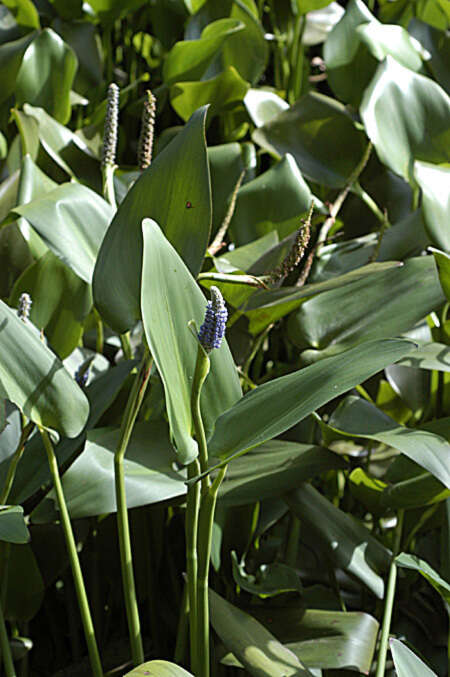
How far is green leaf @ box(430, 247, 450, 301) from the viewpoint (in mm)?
573

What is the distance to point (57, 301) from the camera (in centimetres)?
71

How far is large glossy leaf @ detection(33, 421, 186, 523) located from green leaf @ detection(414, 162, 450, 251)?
0.29 meters

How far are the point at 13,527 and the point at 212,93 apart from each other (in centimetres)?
69

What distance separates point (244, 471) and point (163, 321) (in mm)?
253

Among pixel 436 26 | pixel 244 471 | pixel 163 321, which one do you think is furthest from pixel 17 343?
pixel 436 26

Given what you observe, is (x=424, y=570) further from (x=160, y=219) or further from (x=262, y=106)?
(x=262, y=106)

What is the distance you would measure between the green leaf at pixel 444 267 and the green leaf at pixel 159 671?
0.32 m

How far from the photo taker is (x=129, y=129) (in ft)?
4.28

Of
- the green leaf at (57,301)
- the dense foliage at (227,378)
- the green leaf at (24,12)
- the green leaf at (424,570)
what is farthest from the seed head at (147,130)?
the green leaf at (24,12)

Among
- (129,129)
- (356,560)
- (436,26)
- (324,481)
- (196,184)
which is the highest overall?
(196,184)

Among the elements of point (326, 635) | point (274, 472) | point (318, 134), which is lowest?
point (326, 635)

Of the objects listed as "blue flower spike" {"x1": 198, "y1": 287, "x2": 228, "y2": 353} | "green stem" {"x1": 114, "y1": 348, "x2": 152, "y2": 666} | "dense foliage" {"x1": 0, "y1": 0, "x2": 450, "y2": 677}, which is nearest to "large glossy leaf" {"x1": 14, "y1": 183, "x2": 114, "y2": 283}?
"dense foliage" {"x1": 0, "y1": 0, "x2": 450, "y2": 677}

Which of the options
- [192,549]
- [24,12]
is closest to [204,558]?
[192,549]

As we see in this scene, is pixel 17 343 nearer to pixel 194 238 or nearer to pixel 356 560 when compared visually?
pixel 194 238
